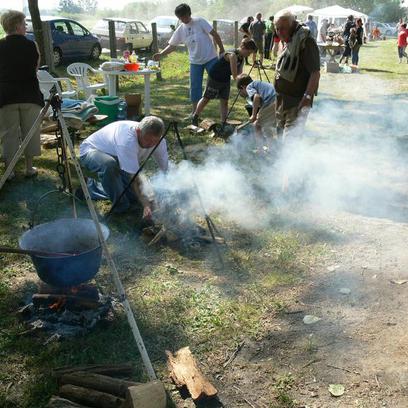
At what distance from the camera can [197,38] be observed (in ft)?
24.4

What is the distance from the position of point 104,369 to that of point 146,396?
47 centimetres

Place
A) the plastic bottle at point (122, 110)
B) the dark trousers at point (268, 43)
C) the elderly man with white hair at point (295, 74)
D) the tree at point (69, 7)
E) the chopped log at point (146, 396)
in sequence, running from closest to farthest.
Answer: the chopped log at point (146, 396) < the elderly man with white hair at point (295, 74) < the plastic bottle at point (122, 110) < the dark trousers at point (268, 43) < the tree at point (69, 7)

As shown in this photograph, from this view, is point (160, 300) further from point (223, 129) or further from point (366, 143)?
point (366, 143)

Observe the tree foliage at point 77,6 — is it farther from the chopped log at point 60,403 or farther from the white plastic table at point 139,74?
the chopped log at point 60,403

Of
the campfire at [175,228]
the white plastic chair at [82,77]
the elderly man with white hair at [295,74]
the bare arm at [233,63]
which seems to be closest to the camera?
the campfire at [175,228]

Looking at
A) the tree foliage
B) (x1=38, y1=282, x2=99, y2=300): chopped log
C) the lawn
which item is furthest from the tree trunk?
the tree foliage

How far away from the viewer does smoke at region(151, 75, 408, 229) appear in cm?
490

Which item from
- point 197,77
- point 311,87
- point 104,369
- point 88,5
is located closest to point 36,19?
point 197,77

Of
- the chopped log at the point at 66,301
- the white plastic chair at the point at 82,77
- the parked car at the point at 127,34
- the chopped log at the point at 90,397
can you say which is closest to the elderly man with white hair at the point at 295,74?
the chopped log at the point at 66,301

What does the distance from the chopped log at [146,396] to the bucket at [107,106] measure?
600 centimetres

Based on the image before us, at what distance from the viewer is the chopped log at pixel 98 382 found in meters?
2.45

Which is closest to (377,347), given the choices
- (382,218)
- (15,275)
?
(382,218)

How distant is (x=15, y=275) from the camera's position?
3.66 meters

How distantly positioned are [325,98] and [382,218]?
259 inches
